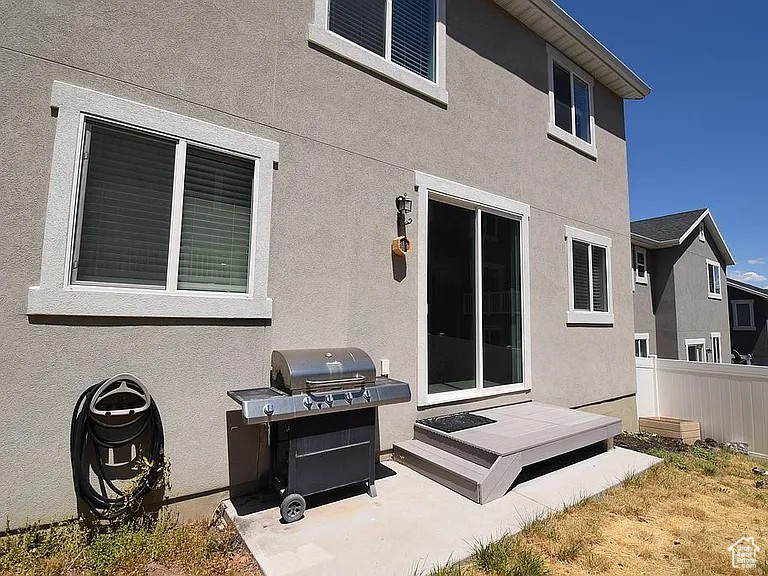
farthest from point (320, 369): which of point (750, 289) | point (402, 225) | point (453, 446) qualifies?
point (750, 289)

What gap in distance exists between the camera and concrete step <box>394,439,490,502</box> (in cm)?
415

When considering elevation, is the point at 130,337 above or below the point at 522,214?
below

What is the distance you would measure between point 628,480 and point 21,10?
722cm

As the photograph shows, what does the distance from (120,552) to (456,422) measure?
361 cm

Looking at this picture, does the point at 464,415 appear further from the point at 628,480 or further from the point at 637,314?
the point at 637,314

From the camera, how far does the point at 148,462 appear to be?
3426 mm

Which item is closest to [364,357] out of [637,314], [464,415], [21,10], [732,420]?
[464,415]

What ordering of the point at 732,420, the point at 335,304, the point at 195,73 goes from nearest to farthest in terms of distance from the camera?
the point at 195,73, the point at 335,304, the point at 732,420

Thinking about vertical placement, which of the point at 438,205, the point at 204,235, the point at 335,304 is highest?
the point at 438,205

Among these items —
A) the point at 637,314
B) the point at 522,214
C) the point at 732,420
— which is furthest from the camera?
the point at 637,314

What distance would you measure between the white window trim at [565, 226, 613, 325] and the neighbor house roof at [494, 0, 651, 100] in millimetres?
3340

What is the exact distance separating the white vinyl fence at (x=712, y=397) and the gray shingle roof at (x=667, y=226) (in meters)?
10.1

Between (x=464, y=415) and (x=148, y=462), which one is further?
(x=464, y=415)

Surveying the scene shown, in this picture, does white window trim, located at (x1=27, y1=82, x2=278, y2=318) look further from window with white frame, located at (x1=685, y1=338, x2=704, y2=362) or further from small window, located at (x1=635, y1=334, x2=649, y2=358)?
window with white frame, located at (x1=685, y1=338, x2=704, y2=362)
